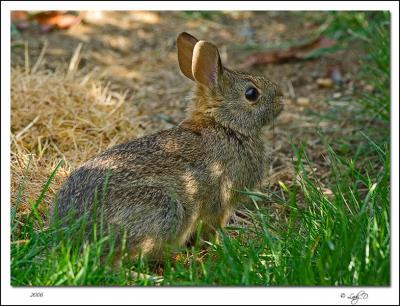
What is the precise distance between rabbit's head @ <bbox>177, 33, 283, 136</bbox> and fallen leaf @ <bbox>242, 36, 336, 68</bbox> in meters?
3.01

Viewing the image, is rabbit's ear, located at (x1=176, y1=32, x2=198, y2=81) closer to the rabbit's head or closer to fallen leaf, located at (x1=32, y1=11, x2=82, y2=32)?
the rabbit's head

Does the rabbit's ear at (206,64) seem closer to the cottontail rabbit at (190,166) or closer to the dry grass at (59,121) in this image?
the cottontail rabbit at (190,166)

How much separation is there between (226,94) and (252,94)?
21 cm

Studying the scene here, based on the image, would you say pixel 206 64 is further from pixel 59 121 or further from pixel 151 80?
pixel 151 80

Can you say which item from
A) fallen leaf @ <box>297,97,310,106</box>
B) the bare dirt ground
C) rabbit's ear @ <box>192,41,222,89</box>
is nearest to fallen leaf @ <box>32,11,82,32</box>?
the bare dirt ground

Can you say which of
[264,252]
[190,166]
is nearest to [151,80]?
[190,166]

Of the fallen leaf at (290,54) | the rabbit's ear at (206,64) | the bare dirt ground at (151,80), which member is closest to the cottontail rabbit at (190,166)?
the rabbit's ear at (206,64)

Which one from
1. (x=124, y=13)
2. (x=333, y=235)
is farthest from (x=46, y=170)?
(x=124, y=13)

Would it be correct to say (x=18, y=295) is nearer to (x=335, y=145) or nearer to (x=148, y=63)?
(x=335, y=145)

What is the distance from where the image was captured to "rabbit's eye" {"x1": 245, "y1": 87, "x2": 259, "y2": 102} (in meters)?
5.37

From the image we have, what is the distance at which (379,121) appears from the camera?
269 inches

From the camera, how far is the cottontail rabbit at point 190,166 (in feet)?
14.4

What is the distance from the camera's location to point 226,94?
17.4 feet

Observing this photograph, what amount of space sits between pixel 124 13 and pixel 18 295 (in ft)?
21.9
